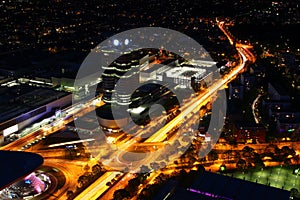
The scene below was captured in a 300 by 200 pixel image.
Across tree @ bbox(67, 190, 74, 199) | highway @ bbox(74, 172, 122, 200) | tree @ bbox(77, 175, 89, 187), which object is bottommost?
highway @ bbox(74, 172, 122, 200)

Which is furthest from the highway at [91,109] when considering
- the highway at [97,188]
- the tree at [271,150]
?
the tree at [271,150]

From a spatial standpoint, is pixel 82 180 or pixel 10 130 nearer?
pixel 82 180

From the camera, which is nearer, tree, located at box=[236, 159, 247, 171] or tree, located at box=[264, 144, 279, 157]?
tree, located at box=[236, 159, 247, 171]

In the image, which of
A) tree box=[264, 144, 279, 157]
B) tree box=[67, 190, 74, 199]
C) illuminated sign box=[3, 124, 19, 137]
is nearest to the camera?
tree box=[67, 190, 74, 199]

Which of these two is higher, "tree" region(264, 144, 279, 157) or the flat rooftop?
the flat rooftop

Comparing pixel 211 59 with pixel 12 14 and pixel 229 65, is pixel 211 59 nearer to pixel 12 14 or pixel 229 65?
pixel 229 65

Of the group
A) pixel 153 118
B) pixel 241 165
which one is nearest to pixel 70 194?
pixel 241 165

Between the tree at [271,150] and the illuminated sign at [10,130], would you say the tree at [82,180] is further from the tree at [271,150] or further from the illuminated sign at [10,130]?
the tree at [271,150]

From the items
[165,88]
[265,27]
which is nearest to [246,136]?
[165,88]

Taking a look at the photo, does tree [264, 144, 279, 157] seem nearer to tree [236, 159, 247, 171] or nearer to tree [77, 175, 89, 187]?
tree [236, 159, 247, 171]

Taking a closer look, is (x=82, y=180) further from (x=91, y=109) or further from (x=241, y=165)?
(x=91, y=109)

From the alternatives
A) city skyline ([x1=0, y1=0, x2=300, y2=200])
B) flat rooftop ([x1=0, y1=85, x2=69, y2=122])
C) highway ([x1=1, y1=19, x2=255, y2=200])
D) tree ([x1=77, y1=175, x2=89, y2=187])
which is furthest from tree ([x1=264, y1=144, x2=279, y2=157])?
flat rooftop ([x1=0, y1=85, x2=69, y2=122])

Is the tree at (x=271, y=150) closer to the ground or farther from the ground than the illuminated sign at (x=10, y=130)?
closer to the ground

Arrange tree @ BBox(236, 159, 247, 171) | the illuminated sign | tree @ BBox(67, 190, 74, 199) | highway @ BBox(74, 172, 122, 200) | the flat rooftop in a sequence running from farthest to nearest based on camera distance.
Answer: the flat rooftop, the illuminated sign, tree @ BBox(236, 159, 247, 171), highway @ BBox(74, 172, 122, 200), tree @ BBox(67, 190, 74, 199)
